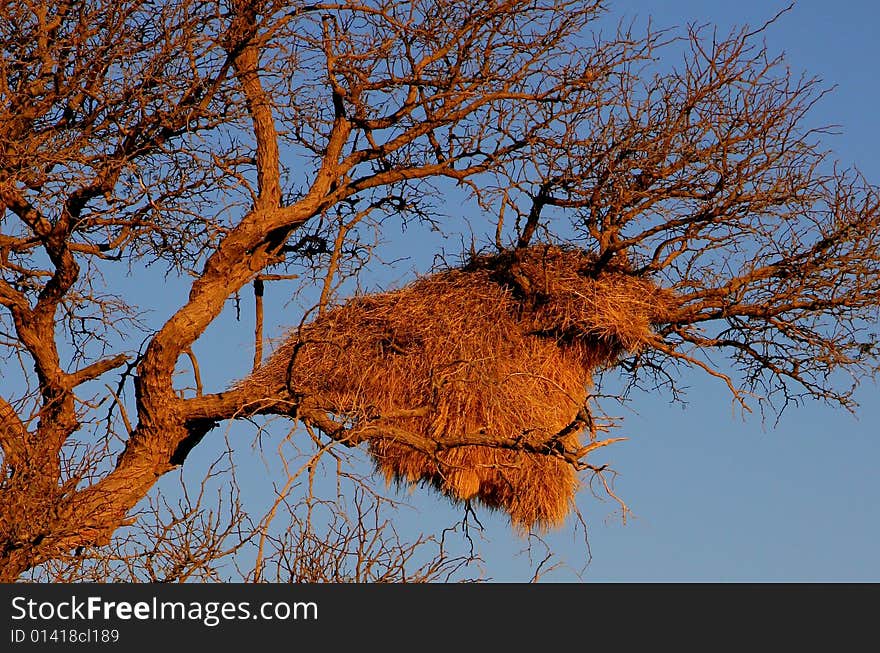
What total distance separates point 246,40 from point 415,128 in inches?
55.0

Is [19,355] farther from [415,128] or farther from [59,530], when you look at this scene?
[415,128]

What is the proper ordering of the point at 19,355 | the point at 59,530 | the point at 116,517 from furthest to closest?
the point at 19,355 → the point at 116,517 → the point at 59,530

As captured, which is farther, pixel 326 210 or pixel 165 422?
pixel 326 210

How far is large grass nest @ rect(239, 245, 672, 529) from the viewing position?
373 inches

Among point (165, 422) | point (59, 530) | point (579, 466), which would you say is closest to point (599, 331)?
point (579, 466)

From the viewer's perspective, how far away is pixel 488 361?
9.52m

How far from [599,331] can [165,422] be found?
304 cm

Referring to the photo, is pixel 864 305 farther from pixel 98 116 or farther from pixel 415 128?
pixel 98 116

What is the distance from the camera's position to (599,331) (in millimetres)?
9695

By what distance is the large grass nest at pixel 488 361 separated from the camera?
9.48m

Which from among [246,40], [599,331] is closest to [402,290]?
[599,331]
